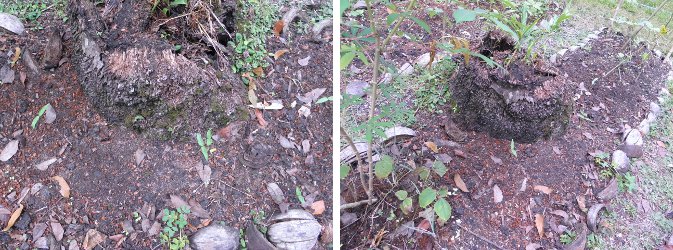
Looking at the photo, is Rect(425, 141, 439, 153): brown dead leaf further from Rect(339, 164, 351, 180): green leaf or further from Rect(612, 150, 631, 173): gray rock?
Rect(612, 150, 631, 173): gray rock

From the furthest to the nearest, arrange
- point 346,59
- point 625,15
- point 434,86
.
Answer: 1. point 625,15
2. point 434,86
3. point 346,59

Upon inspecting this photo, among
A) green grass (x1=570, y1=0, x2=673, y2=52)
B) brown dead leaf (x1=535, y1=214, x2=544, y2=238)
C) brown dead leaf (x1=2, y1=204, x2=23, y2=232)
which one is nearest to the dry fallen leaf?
brown dead leaf (x1=535, y1=214, x2=544, y2=238)

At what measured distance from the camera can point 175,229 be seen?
1286mm

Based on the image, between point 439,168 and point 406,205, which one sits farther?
point 439,168

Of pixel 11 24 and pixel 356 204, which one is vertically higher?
pixel 11 24

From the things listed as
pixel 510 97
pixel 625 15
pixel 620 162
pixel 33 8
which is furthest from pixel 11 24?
pixel 625 15

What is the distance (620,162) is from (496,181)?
516mm

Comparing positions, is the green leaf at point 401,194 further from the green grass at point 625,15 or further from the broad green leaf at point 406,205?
the green grass at point 625,15

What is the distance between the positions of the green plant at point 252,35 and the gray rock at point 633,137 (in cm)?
126

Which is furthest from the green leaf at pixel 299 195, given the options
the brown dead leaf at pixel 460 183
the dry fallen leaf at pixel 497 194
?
the dry fallen leaf at pixel 497 194

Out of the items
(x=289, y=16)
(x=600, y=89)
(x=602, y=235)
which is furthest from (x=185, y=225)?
(x=600, y=89)

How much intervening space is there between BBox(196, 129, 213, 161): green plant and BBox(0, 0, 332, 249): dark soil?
14 millimetres

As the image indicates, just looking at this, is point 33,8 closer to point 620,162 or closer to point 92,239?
point 92,239

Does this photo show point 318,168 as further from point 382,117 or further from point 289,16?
point 289,16
